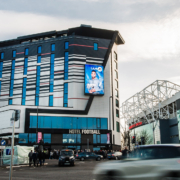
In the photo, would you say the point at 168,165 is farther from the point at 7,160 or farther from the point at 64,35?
the point at 64,35

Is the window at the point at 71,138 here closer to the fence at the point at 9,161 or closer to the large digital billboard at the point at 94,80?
the large digital billboard at the point at 94,80

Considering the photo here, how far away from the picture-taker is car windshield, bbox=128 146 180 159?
334 inches

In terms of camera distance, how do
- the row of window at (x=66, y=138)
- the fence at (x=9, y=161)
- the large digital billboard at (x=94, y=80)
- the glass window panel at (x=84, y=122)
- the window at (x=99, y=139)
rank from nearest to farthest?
1. the fence at (x=9, y=161)
2. the row of window at (x=66, y=138)
3. the window at (x=99, y=139)
4. the glass window panel at (x=84, y=122)
5. the large digital billboard at (x=94, y=80)

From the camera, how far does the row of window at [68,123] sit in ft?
189

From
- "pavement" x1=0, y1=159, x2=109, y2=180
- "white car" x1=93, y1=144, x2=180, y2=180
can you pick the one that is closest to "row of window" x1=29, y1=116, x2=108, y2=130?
"pavement" x1=0, y1=159, x2=109, y2=180

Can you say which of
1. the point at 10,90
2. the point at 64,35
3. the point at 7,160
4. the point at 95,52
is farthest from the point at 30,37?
the point at 7,160

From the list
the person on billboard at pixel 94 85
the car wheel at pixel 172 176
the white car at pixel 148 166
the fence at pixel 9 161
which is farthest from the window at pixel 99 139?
the car wheel at pixel 172 176

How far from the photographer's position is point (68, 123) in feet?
196

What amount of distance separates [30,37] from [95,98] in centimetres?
2820

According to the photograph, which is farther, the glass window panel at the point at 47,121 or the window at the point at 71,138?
the window at the point at 71,138

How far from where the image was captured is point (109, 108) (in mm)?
63219

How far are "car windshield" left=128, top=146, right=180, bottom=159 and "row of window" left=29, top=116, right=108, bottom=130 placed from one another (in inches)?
1960

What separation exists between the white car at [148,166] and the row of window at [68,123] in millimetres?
49697

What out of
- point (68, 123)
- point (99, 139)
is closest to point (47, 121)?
point (68, 123)
